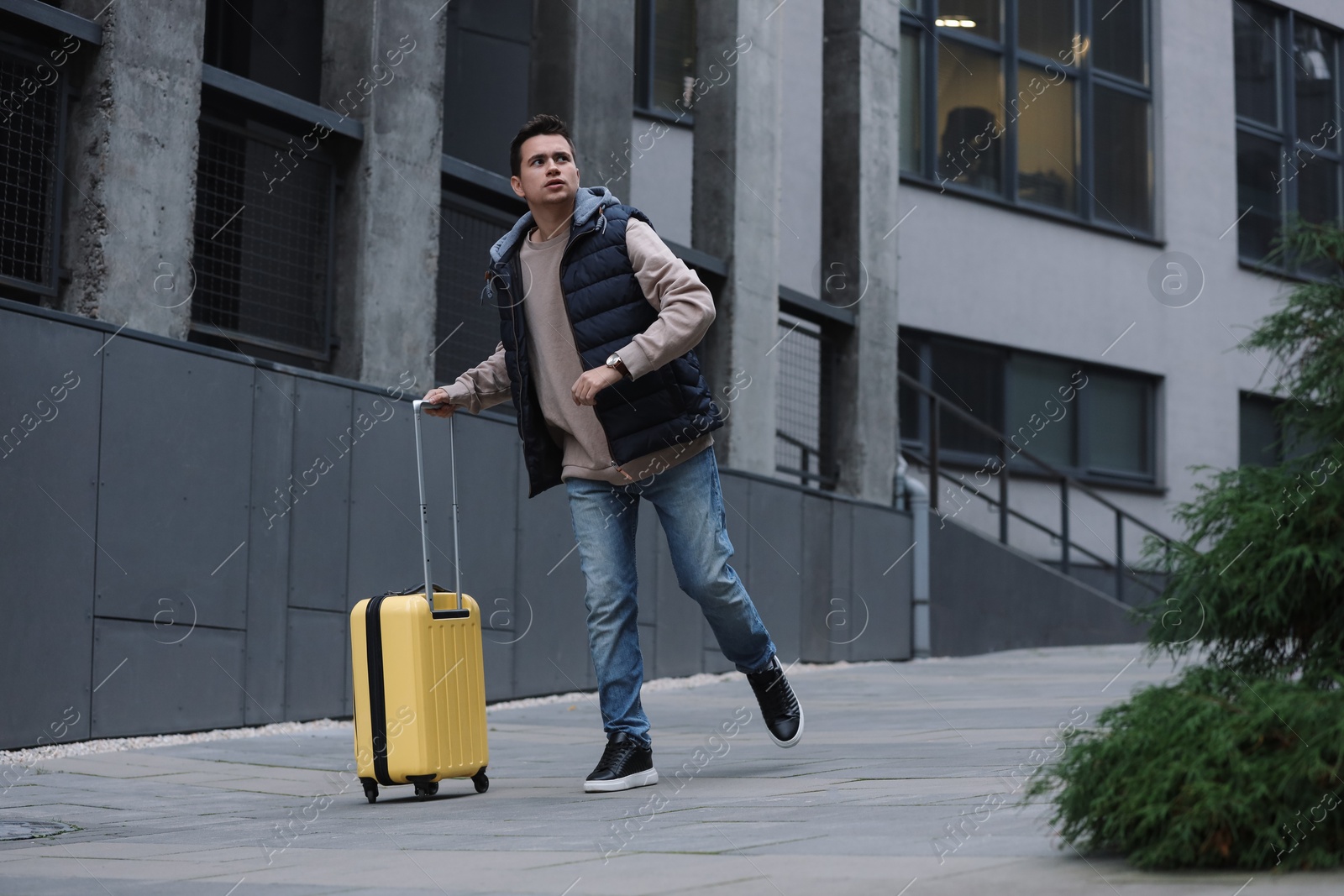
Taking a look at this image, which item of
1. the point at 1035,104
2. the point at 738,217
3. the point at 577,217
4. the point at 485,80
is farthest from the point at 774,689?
the point at 1035,104

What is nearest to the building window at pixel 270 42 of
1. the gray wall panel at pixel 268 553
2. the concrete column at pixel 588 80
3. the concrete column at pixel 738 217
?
the concrete column at pixel 588 80

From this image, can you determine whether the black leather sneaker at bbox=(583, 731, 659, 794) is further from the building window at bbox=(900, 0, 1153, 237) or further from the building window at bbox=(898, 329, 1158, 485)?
the building window at bbox=(900, 0, 1153, 237)

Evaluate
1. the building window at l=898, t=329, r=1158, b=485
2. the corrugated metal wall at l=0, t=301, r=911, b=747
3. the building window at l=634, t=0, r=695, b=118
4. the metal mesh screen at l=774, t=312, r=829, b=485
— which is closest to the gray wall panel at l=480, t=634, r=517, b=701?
the corrugated metal wall at l=0, t=301, r=911, b=747

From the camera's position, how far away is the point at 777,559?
12453 millimetres

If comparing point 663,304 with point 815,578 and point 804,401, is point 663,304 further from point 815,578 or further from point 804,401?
point 804,401

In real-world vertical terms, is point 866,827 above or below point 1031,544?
below

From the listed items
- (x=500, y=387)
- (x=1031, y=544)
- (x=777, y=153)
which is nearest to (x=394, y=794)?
(x=500, y=387)

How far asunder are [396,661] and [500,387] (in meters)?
1.02

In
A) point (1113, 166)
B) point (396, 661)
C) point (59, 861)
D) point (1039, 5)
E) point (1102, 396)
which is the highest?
point (1039, 5)

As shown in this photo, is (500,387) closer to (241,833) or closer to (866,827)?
(241,833)

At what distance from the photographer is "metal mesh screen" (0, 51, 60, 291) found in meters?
6.99

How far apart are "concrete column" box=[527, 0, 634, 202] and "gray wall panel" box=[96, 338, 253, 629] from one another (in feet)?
12.1

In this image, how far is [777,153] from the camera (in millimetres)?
12883

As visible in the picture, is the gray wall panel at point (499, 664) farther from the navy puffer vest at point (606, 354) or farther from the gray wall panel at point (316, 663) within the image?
the navy puffer vest at point (606, 354)
